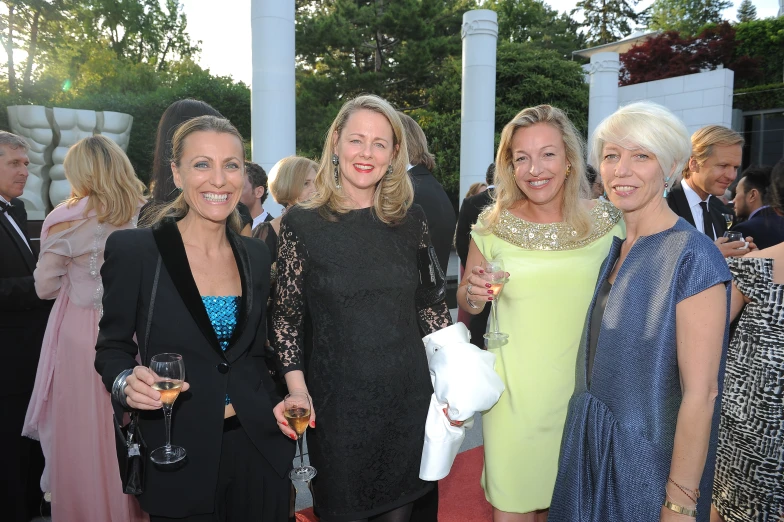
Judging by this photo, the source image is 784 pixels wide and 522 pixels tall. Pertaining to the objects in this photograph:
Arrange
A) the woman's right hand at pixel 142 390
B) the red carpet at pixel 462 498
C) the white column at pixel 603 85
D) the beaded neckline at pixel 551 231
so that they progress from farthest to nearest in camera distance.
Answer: the white column at pixel 603 85, the red carpet at pixel 462 498, the beaded neckline at pixel 551 231, the woman's right hand at pixel 142 390

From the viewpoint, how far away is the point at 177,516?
204cm

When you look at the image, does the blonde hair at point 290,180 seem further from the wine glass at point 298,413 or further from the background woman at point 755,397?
the background woman at point 755,397

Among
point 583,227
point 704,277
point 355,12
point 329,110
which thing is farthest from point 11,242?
point 355,12

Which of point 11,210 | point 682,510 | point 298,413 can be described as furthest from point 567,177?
point 11,210

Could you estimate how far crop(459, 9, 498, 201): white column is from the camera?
42.5 ft

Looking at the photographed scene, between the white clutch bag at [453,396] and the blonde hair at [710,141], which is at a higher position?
the blonde hair at [710,141]

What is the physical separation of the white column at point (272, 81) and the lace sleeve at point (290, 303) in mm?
5784

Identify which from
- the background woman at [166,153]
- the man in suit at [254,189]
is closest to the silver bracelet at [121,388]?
the background woman at [166,153]

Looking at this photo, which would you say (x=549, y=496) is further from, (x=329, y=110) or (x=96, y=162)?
(x=329, y=110)

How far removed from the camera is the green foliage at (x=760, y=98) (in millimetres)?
17859

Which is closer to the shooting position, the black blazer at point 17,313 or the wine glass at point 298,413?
the wine glass at point 298,413

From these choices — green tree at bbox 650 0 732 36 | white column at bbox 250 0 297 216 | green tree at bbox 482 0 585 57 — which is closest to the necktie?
white column at bbox 250 0 297 216

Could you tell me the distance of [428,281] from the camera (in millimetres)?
2570

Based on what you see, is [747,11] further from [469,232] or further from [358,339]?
[358,339]
